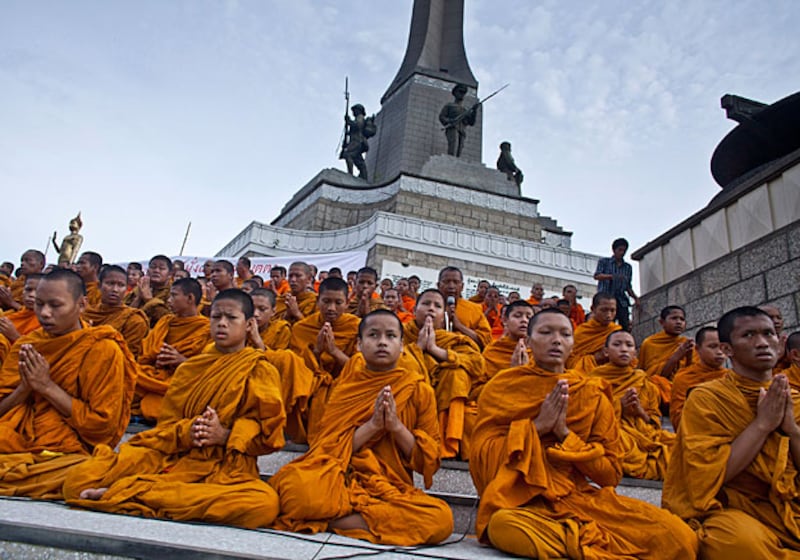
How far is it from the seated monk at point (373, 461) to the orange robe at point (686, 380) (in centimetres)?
279

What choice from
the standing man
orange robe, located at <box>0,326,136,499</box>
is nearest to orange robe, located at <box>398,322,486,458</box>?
orange robe, located at <box>0,326,136,499</box>

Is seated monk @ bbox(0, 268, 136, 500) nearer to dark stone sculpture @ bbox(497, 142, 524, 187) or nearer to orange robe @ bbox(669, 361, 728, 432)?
orange robe @ bbox(669, 361, 728, 432)

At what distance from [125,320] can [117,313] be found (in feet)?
0.53

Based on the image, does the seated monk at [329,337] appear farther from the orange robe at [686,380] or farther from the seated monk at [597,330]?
the orange robe at [686,380]

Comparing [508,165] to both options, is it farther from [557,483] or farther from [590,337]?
[557,483]

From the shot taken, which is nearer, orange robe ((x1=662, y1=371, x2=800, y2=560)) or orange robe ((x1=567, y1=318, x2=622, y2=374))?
orange robe ((x1=662, y1=371, x2=800, y2=560))

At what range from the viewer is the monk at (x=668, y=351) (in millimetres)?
5586

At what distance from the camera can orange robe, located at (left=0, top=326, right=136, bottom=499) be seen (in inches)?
118

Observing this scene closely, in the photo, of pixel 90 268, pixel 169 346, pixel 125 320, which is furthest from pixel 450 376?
pixel 90 268

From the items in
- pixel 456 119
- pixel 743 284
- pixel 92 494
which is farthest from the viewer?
pixel 456 119

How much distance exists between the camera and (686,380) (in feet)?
16.6

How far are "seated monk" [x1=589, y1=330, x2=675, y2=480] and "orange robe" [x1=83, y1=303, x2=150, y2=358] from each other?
383 cm

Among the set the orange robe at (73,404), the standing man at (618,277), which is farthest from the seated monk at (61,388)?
the standing man at (618,277)

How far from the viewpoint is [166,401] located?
320 centimetres
